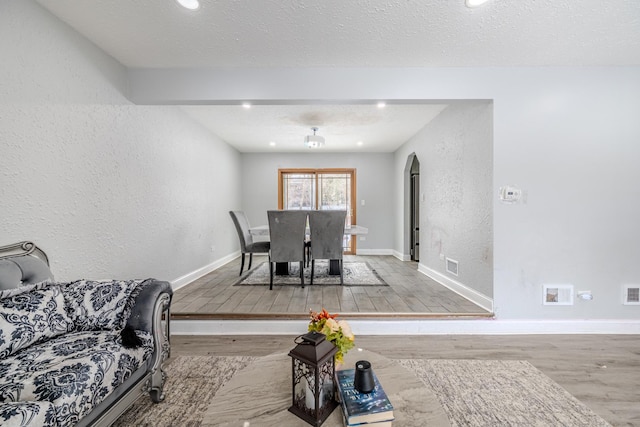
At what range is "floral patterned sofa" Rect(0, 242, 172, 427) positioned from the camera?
1.05 metres

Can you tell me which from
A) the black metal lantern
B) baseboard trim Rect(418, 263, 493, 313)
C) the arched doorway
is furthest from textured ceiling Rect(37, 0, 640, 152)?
the arched doorway

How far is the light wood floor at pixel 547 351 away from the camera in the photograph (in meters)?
1.74

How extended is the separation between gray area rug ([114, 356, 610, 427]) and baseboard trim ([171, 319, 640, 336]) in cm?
45

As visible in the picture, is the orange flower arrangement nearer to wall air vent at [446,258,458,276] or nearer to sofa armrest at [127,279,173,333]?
sofa armrest at [127,279,173,333]

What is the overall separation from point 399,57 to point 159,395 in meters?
→ 3.04

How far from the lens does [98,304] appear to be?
63.1 inches

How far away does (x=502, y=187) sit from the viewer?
2594 mm

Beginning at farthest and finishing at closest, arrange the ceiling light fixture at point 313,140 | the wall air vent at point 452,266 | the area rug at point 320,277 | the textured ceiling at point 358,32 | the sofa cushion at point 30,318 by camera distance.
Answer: the ceiling light fixture at point 313,140 → the area rug at point 320,277 → the wall air vent at point 452,266 → the textured ceiling at point 358,32 → the sofa cushion at point 30,318

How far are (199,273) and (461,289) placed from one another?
3.48 metres

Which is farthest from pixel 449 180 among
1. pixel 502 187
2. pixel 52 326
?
pixel 52 326

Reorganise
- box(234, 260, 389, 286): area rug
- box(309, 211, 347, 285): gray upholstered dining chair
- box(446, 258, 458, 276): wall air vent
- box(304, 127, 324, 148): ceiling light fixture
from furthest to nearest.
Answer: box(304, 127, 324, 148): ceiling light fixture → box(234, 260, 389, 286): area rug → box(309, 211, 347, 285): gray upholstered dining chair → box(446, 258, 458, 276): wall air vent

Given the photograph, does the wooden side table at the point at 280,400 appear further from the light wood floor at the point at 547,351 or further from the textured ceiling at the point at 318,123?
the textured ceiling at the point at 318,123

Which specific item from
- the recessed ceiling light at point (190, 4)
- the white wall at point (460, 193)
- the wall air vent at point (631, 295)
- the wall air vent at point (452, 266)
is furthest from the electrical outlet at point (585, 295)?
the recessed ceiling light at point (190, 4)

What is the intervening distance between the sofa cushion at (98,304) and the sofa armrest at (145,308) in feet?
0.16
